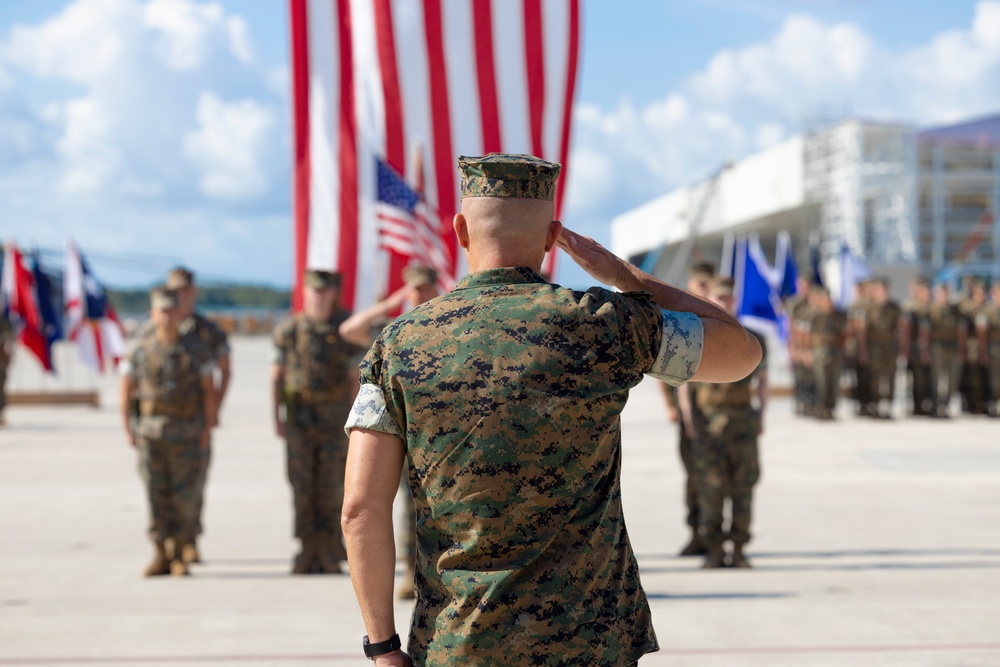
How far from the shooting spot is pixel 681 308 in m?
2.49

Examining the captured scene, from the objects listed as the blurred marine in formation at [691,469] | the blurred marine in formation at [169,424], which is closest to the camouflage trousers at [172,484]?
the blurred marine in formation at [169,424]

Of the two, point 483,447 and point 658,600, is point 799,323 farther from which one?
point 483,447

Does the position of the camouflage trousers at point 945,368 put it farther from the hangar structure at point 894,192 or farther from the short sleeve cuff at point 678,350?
the hangar structure at point 894,192

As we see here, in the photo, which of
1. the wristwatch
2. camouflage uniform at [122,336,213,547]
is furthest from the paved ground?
the wristwatch

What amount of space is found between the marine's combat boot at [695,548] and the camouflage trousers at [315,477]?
222 cm

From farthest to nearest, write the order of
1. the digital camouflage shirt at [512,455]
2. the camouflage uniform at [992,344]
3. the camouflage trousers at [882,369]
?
the camouflage uniform at [992,344] → the camouflage trousers at [882,369] → the digital camouflage shirt at [512,455]

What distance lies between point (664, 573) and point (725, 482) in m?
0.70

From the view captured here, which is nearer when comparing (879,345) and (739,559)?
(739,559)

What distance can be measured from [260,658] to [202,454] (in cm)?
229

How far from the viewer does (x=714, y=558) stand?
23.8 ft

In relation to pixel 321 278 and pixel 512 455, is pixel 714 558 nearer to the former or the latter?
pixel 321 278

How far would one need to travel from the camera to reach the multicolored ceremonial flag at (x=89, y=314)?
60.0 ft

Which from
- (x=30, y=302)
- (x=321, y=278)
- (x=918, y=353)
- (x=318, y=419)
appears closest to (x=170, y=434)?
(x=318, y=419)

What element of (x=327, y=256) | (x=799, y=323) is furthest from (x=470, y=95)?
(x=799, y=323)
